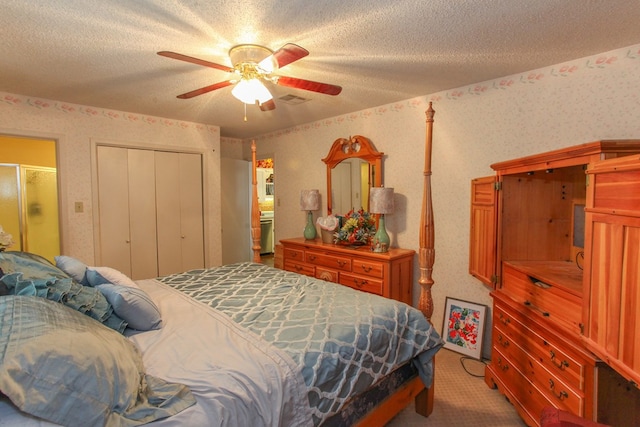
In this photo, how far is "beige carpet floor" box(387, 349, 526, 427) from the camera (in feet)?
6.27

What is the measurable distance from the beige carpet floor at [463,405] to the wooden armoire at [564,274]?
0.32 ft

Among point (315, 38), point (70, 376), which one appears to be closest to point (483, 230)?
point (315, 38)

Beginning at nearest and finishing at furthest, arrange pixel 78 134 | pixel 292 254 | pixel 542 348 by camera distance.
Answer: pixel 542 348 < pixel 78 134 < pixel 292 254

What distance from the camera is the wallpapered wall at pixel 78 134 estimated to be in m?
2.98

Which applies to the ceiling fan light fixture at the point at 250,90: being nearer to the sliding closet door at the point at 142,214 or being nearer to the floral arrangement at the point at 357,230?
the floral arrangement at the point at 357,230

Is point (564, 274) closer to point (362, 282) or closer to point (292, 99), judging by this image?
point (362, 282)

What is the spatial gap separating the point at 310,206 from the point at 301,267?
735 millimetres

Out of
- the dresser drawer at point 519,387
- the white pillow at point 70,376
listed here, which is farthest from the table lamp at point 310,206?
the white pillow at point 70,376

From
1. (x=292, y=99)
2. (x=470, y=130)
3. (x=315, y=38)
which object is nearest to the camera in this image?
(x=315, y=38)

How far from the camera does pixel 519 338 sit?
1944 millimetres

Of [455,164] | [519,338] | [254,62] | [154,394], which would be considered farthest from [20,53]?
[519,338]

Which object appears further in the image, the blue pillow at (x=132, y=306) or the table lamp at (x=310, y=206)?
the table lamp at (x=310, y=206)

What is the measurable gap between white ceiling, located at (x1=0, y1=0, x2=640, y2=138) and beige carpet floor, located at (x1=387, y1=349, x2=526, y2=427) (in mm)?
2324

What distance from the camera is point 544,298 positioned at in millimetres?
1737
